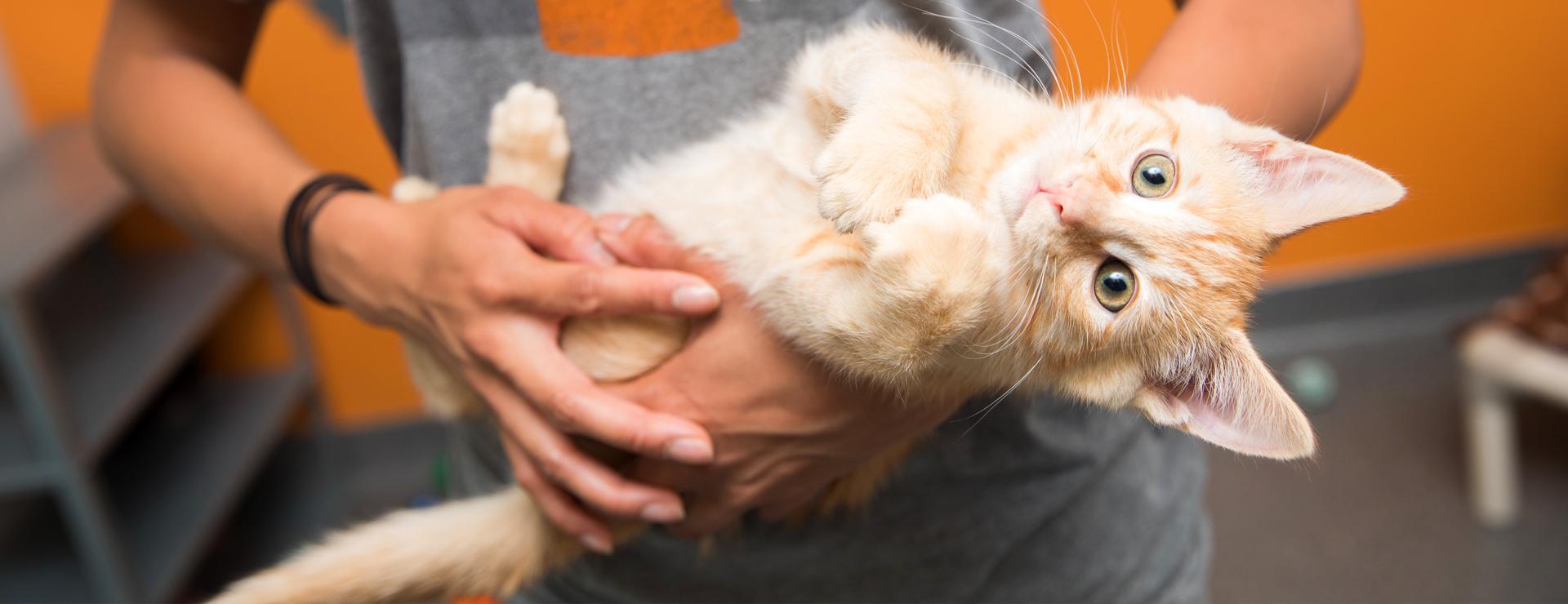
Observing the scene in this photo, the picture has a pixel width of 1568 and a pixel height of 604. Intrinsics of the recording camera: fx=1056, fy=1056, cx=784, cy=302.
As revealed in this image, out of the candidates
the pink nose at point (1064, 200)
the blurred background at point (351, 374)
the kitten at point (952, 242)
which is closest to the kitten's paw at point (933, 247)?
the kitten at point (952, 242)

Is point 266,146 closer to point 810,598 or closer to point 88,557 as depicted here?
point 810,598

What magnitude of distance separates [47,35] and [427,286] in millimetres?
2600

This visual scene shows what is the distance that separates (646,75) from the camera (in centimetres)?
102

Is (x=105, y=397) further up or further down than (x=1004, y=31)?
further down

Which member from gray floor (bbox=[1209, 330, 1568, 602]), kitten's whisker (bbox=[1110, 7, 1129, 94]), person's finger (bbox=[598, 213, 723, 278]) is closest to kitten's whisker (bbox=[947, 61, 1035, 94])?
kitten's whisker (bbox=[1110, 7, 1129, 94])

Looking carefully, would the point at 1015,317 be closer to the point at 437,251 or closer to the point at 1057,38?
the point at 1057,38

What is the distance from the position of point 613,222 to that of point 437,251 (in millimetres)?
170

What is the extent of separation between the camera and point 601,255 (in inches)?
40.3

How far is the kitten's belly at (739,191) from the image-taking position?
3.44 ft

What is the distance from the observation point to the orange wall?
4.05 ft

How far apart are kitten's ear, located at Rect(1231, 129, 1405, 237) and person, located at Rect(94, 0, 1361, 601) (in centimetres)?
4

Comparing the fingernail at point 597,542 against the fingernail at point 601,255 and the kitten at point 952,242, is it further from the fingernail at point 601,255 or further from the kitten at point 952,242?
the fingernail at point 601,255

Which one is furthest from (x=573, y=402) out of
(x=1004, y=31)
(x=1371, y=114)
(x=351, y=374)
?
(x=351, y=374)

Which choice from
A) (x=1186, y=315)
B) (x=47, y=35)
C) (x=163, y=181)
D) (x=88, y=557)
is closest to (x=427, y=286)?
(x=163, y=181)
